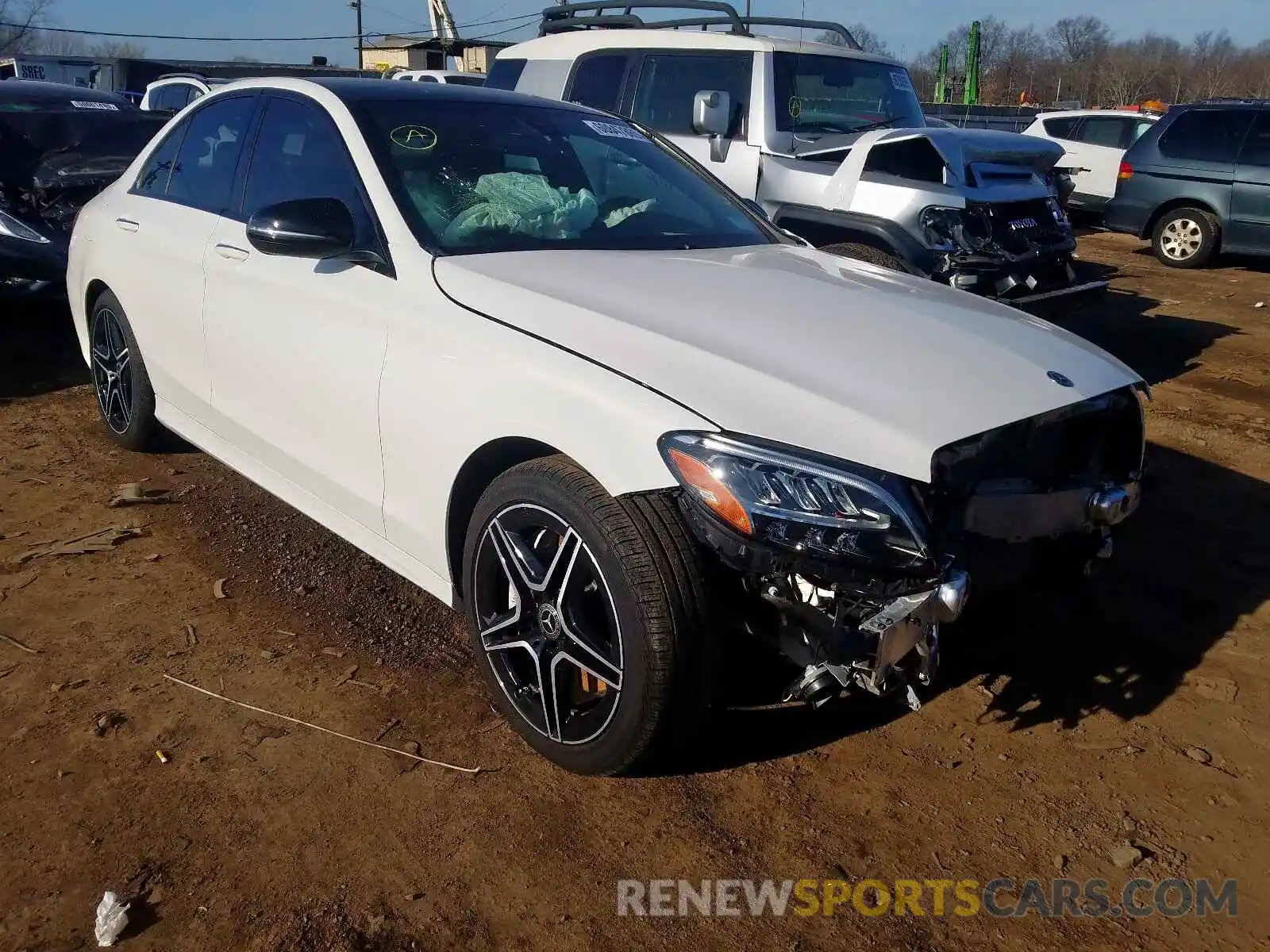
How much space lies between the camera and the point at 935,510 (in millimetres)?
2352

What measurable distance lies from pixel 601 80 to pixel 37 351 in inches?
170

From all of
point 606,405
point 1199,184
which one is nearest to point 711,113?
point 606,405

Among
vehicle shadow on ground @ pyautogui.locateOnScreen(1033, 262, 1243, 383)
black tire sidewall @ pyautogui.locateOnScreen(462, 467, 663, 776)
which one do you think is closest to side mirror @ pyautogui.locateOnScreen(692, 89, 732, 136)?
vehicle shadow on ground @ pyautogui.locateOnScreen(1033, 262, 1243, 383)

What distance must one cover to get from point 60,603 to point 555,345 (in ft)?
7.13

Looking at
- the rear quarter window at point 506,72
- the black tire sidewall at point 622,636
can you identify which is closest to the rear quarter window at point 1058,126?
the rear quarter window at point 506,72

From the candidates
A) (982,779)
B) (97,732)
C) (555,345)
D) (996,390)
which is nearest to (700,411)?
(555,345)

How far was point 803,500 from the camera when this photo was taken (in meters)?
2.27

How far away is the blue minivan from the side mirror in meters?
7.00

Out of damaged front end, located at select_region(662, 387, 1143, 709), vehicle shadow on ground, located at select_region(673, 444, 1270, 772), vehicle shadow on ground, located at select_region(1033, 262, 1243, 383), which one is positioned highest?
damaged front end, located at select_region(662, 387, 1143, 709)

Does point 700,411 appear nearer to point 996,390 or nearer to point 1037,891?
point 996,390

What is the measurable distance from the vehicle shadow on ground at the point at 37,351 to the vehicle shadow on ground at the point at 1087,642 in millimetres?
5105

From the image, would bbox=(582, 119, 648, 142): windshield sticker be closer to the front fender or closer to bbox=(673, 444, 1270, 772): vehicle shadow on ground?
the front fender

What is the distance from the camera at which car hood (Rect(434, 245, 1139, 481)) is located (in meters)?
2.36

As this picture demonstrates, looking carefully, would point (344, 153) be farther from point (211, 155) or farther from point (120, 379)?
point (120, 379)
